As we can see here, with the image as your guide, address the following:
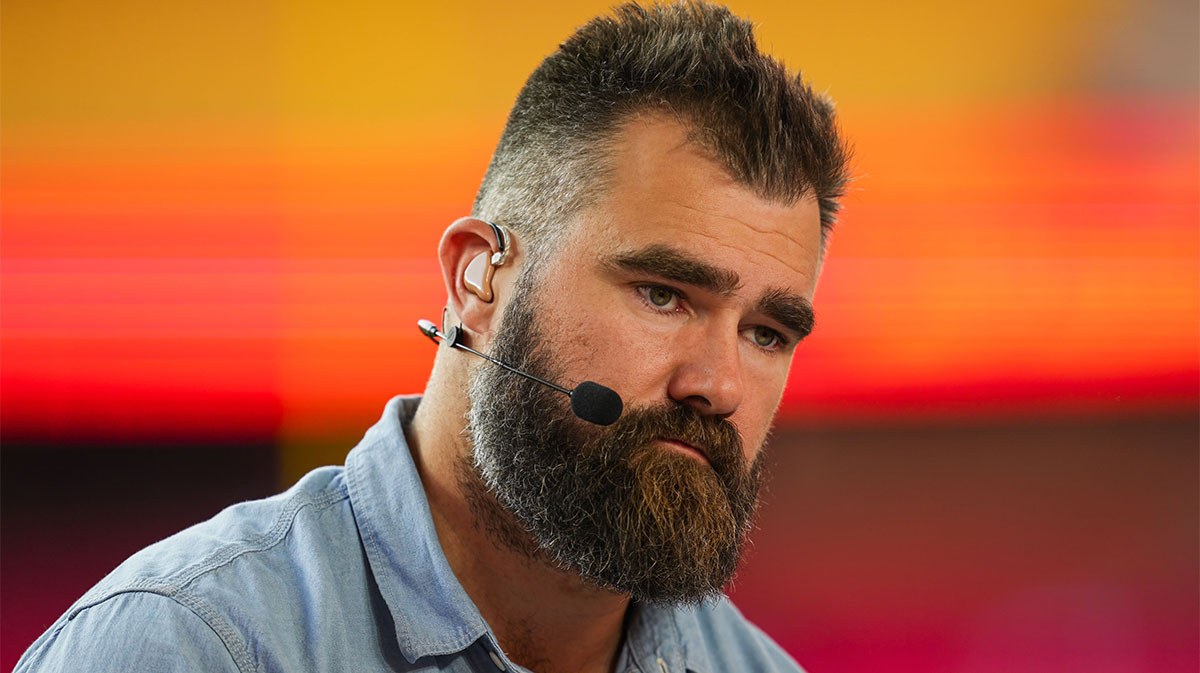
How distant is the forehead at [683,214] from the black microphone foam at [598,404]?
8.6 inches

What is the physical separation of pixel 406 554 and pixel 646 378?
0.46 meters

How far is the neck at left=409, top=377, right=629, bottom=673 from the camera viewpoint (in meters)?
1.76

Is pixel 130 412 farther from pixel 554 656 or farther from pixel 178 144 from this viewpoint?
pixel 554 656

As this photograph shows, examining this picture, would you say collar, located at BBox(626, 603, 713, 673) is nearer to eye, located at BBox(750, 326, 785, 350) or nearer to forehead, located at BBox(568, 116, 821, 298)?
eye, located at BBox(750, 326, 785, 350)

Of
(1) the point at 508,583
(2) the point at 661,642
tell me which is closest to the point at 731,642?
(2) the point at 661,642

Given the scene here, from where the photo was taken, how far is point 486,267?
1.83 metres

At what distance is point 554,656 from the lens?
1814 millimetres

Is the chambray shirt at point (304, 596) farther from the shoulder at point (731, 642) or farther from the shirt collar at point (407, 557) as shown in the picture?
the shoulder at point (731, 642)

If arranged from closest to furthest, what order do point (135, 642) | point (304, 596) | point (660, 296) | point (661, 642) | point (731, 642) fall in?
point (135, 642), point (304, 596), point (660, 296), point (661, 642), point (731, 642)

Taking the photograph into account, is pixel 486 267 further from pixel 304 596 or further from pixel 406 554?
pixel 304 596

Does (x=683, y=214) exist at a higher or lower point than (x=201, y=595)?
higher

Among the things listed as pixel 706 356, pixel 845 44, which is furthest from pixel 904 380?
pixel 706 356

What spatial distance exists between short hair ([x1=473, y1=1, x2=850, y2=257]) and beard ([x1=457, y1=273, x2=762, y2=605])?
213 millimetres

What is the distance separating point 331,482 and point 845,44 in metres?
1.99
